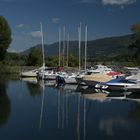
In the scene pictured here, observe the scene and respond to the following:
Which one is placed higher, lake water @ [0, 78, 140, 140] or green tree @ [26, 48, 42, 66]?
green tree @ [26, 48, 42, 66]

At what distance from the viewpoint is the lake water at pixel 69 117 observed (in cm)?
2288

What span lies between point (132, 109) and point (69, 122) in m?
7.99

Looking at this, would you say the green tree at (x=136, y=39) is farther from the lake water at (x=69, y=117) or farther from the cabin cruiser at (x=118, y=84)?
the lake water at (x=69, y=117)

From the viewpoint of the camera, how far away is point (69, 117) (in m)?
29.0

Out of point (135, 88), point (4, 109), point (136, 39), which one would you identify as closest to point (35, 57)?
point (136, 39)

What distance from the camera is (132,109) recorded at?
33031mm

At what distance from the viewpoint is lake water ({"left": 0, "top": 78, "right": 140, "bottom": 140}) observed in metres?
22.9

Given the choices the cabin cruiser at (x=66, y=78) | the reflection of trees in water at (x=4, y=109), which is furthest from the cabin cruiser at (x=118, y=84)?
the reflection of trees in water at (x=4, y=109)

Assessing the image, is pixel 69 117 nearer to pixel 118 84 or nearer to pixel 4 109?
pixel 4 109

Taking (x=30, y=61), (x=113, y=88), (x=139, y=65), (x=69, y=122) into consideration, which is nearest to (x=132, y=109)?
(x=69, y=122)

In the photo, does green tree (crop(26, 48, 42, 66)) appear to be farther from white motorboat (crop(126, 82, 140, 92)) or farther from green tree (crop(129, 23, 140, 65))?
white motorboat (crop(126, 82, 140, 92))

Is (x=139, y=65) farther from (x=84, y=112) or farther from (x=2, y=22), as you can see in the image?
(x=84, y=112)

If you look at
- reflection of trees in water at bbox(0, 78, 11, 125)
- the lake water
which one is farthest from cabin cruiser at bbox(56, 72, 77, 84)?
reflection of trees in water at bbox(0, 78, 11, 125)

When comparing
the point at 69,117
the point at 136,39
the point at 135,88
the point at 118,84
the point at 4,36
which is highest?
the point at 4,36
